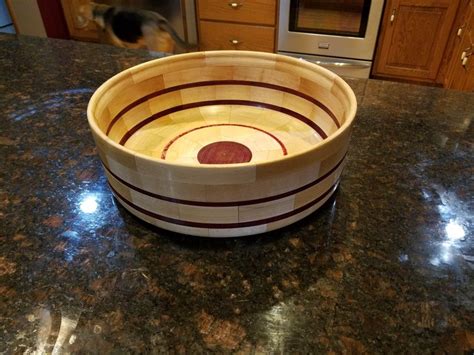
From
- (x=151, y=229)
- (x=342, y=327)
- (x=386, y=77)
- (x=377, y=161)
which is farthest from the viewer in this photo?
(x=386, y=77)

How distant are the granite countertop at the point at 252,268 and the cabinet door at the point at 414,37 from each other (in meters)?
1.49

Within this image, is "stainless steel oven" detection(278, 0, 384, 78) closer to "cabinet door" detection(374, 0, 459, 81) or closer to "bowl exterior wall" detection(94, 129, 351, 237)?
"cabinet door" detection(374, 0, 459, 81)

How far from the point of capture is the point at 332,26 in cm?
192

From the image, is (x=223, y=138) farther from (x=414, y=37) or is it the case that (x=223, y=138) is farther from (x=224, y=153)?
(x=414, y=37)

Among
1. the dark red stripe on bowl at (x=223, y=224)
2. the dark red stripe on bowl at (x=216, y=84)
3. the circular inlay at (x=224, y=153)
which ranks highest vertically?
the dark red stripe on bowl at (x=216, y=84)

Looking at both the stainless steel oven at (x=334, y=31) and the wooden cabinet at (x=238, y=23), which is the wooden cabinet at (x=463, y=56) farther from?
the wooden cabinet at (x=238, y=23)

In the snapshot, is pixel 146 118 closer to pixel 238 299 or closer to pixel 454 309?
pixel 238 299

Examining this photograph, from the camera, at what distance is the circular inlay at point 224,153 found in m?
0.50

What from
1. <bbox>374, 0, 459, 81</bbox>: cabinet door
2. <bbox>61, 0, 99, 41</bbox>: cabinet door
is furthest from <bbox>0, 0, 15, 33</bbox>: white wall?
<bbox>374, 0, 459, 81</bbox>: cabinet door

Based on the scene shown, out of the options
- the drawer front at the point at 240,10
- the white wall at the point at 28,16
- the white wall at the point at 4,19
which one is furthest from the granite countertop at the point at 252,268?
the white wall at the point at 4,19

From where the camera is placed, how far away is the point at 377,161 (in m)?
0.57

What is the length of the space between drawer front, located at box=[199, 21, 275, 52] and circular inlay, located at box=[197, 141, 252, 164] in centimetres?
172

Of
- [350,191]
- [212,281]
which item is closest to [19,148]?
[212,281]

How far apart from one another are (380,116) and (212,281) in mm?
496
